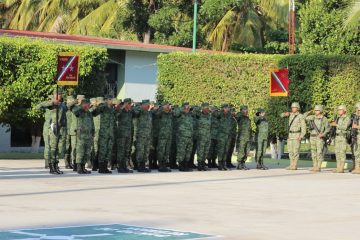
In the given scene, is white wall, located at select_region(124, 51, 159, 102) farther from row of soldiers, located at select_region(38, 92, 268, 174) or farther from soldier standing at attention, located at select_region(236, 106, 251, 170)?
soldier standing at attention, located at select_region(236, 106, 251, 170)

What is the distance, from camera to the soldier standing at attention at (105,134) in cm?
2136

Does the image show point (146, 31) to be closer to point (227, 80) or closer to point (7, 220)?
point (227, 80)

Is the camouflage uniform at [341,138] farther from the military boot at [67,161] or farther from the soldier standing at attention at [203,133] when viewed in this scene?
the military boot at [67,161]

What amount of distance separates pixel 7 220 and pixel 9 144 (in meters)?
20.1

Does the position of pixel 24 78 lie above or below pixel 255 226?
above

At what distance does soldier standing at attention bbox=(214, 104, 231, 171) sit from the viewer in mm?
24406

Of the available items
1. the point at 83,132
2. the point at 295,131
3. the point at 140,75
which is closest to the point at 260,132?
the point at 295,131

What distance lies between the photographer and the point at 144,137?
2231 cm

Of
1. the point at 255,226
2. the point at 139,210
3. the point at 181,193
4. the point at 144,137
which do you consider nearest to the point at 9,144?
the point at 144,137

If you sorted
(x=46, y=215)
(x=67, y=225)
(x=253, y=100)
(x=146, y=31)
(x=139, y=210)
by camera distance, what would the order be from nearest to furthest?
(x=67, y=225) → (x=46, y=215) → (x=139, y=210) → (x=253, y=100) → (x=146, y=31)

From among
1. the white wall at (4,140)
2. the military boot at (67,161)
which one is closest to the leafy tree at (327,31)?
the white wall at (4,140)

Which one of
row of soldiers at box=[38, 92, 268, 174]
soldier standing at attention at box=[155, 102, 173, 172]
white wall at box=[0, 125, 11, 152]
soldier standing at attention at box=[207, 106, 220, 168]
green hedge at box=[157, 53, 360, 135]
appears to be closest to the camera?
row of soldiers at box=[38, 92, 268, 174]

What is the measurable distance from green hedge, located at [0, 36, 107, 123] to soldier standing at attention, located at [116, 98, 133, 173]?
6.50 metres

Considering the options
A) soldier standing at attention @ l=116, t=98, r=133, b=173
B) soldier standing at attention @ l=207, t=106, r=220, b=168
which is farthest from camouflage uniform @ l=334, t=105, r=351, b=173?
soldier standing at attention @ l=116, t=98, r=133, b=173
